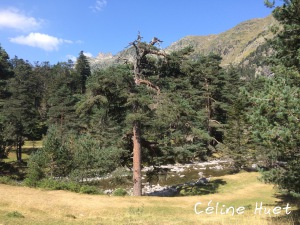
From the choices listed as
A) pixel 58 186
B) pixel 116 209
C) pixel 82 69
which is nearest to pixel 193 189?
pixel 116 209

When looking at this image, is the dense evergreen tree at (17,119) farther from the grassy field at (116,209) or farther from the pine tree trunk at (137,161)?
the grassy field at (116,209)

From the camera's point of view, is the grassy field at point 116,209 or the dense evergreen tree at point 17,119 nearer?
the grassy field at point 116,209

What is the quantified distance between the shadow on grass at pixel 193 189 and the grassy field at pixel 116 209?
403 cm

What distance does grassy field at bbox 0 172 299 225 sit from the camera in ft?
50.9

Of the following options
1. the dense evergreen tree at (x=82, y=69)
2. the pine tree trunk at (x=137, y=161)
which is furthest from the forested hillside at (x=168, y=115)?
the dense evergreen tree at (x=82, y=69)

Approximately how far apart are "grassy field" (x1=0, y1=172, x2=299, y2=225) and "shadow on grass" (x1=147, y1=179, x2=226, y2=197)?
Result: 4030 millimetres

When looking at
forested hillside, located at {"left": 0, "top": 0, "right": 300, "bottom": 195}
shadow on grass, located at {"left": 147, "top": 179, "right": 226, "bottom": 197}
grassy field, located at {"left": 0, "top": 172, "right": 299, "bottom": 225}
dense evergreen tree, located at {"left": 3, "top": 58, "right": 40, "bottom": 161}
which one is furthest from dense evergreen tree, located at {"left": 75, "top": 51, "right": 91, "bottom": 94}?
grassy field, located at {"left": 0, "top": 172, "right": 299, "bottom": 225}

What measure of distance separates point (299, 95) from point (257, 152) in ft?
97.1

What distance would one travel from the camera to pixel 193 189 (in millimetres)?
29641

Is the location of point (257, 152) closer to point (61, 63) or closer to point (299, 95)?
point (299, 95)

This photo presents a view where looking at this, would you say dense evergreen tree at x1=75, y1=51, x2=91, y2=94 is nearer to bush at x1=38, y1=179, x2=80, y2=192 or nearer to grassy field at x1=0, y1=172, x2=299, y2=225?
bush at x1=38, y1=179, x2=80, y2=192

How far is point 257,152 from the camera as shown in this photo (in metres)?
39.7

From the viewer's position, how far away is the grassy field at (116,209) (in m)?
15.5

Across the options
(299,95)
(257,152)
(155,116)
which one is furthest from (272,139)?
(257,152)
